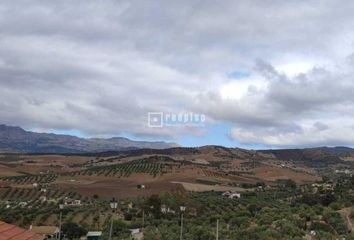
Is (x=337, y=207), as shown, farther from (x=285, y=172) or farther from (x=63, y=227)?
(x=285, y=172)

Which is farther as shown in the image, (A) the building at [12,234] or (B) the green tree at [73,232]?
(B) the green tree at [73,232]

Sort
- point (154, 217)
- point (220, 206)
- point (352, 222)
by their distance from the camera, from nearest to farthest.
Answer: point (352, 222) → point (154, 217) → point (220, 206)

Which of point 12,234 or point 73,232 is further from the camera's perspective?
point 73,232

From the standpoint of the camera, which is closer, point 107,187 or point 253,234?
point 253,234

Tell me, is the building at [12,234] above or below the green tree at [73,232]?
above

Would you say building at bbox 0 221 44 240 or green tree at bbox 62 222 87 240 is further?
green tree at bbox 62 222 87 240

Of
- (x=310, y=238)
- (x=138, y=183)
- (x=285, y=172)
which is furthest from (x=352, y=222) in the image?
(x=285, y=172)

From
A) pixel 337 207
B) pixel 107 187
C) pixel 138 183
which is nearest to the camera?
pixel 337 207

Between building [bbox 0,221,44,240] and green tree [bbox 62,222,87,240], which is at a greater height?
building [bbox 0,221,44,240]

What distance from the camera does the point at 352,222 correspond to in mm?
46031

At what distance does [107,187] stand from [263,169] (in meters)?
77.3

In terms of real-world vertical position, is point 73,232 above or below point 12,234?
below

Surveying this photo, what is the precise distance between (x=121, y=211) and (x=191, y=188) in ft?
142

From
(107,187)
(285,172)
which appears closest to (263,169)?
(285,172)
